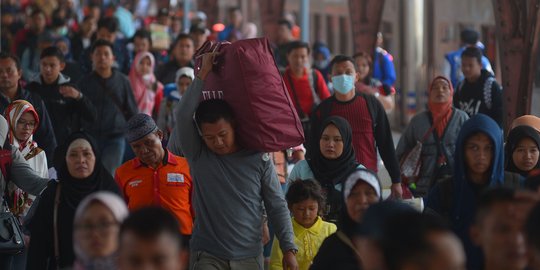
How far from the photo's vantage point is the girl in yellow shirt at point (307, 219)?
30.4ft

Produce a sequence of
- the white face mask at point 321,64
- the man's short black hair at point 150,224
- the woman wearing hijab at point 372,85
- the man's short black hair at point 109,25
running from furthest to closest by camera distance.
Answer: the white face mask at point 321,64, the man's short black hair at point 109,25, the woman wearing hijab at point 372,85, the man's short black hair at point 150,224

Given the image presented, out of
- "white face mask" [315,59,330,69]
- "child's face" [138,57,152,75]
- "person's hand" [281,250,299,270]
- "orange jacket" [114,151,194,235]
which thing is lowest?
"person's hand" [281,250,299,270]

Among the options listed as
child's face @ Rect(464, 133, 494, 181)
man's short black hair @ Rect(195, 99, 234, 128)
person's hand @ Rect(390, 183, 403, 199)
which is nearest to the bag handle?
man's short black hair @ Rect(195, 99, 234, 128)

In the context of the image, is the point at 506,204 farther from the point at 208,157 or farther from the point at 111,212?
the point at 208,157

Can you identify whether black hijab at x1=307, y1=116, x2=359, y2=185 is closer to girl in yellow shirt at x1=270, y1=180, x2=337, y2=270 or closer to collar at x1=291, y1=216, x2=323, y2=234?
girl in yellow shirt at x1=270, y1=180, x2=337, y2=270

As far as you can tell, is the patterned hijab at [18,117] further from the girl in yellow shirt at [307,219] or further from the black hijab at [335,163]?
the girl in yellow shirt at [307,219]

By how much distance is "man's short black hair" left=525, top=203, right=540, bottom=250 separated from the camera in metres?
5.91

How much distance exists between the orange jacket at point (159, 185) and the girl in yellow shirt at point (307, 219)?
2.13 feet

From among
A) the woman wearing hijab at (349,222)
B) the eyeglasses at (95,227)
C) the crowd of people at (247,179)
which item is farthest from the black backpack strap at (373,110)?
the eyeglasses at (95,227)

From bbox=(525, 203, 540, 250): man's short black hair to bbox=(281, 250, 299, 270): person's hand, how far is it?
2.54 m

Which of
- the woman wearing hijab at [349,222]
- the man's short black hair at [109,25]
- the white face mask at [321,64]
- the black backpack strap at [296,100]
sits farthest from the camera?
the white face mask at [321,64]

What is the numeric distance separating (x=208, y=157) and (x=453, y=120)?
4.21 m

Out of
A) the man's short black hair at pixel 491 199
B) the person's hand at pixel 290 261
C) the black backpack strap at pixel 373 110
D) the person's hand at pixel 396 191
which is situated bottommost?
the person's hand at pixel 290 261

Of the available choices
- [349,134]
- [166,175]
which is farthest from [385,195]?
[166,175]
